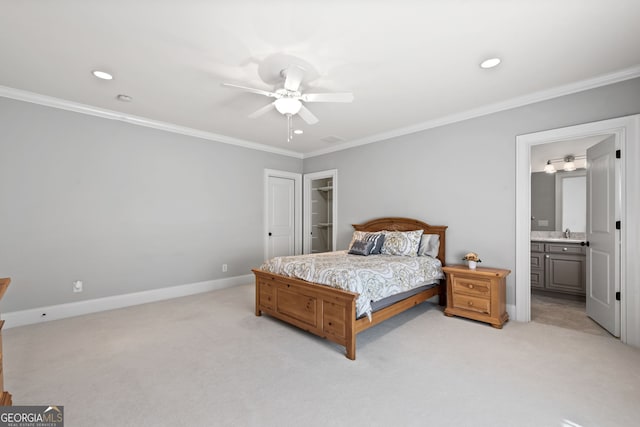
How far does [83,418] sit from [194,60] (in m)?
2.78

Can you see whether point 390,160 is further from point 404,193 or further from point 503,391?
point 503,391

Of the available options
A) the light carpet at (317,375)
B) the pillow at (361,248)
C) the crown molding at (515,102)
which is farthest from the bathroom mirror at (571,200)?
the pillow at (361,248)

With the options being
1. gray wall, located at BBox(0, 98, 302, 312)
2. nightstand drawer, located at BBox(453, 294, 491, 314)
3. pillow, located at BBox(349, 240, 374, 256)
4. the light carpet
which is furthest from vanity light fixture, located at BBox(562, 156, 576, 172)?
gray wall, located at BBox(0, 98, 302, 312)

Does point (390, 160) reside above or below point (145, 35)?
below

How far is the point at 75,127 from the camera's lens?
12.1 ft

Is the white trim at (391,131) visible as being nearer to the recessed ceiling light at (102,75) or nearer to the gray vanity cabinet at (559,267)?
the recessed ceiling light at (102,75)

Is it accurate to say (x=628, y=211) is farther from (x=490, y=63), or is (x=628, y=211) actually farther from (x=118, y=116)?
(x=118, y=116)

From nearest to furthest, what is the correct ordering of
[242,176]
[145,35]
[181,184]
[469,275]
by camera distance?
1. [145,35]
2. [469,275]
3. [181,184]
4. [242,176]

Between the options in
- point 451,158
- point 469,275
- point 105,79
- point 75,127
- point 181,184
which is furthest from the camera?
point 181,184

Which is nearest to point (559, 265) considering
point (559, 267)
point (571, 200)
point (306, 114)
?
point (559, 267)

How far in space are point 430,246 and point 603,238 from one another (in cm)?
182

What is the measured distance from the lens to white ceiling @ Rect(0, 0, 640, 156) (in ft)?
6.59

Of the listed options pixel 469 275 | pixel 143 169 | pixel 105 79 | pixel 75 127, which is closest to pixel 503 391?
pixel 469 275

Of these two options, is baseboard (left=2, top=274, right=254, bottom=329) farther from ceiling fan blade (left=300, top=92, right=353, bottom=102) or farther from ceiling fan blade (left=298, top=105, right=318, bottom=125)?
ceiling fan blade (left=300, top=92, right=353, bottom=102)
